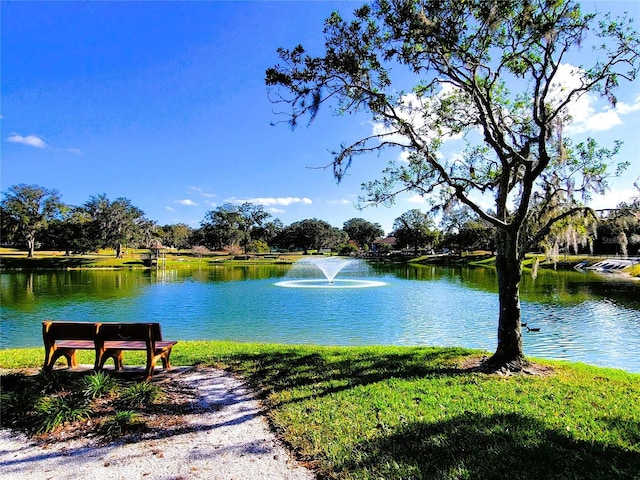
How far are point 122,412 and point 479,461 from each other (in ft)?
12.4

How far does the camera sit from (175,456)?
12.0ft

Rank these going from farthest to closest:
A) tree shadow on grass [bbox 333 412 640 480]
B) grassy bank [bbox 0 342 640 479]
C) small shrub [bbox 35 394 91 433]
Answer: small shrub [bbox 35 394 91 433] < grassy bank [bbox 0 342 640 479] < tree shadow on grass [bbox 333 412 640 480]

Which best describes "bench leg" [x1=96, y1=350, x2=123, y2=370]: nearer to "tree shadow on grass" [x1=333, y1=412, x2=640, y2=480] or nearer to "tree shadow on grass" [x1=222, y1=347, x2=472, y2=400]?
"tree shadow on grass" [x1=222, y1=347, x2=472, y2=400]

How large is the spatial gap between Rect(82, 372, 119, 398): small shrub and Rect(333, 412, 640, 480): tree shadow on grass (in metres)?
3.40

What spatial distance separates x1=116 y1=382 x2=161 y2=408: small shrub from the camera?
486 centimetres

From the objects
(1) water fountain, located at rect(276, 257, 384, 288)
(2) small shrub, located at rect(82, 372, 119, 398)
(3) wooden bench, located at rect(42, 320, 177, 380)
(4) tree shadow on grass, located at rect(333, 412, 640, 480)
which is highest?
(3) wooden bench, located at rect(42, 320, 177, 380)

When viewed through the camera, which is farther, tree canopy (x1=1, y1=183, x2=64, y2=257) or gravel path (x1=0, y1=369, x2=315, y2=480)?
tree canopy (x1=1, y1=183, x2=64, y2=257)

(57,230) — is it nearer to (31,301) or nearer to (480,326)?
(31,301)

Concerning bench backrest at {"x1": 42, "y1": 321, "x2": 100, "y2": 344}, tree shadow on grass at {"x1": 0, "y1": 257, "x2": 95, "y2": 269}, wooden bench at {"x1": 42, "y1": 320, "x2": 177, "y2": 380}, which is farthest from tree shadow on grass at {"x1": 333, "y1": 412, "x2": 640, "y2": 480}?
tree shadow on grass at {"x1": 0, "y1": 257, "x2": 95, "y2": 269}

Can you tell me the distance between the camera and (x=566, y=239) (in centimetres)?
746

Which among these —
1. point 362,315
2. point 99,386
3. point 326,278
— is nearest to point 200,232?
point 326,278

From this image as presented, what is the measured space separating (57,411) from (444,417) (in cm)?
442

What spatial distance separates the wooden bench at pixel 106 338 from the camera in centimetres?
600

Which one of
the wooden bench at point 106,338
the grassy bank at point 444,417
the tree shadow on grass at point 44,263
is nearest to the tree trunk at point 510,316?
the grassy bank at point 444,417
